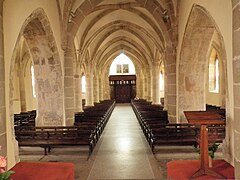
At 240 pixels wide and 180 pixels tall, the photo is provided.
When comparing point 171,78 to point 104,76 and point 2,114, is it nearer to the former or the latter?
point 2,114

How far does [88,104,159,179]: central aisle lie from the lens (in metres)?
5.53

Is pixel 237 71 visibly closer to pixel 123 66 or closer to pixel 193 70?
pixel 193 70

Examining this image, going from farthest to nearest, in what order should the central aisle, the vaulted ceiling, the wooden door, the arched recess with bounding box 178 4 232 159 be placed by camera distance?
the wooden door → the vaulted ceiling → the arched recess with bounding box 178 4 232 159 → the central aisle

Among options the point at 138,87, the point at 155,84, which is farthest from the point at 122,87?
the point at 155,84

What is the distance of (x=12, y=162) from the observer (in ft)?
15.9

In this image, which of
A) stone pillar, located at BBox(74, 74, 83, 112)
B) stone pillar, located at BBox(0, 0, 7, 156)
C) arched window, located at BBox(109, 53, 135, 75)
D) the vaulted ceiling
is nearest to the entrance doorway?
arched window, located at BBox(109, 53, 135, 75)

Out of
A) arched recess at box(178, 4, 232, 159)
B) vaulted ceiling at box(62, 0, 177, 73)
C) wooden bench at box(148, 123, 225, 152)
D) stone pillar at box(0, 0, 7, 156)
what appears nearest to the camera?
stone pillar at box(0, 0, 7, 156)

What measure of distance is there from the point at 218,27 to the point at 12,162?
454 centimetres

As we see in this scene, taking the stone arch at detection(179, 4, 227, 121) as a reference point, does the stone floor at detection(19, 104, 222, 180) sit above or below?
below

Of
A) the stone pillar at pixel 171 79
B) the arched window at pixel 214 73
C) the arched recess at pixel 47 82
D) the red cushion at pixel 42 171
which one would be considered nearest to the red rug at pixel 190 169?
the red cushion at pixel 42 171

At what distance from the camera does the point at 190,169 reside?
4137 millimetres

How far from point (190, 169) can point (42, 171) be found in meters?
2.29

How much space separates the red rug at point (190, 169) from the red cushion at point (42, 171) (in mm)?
1596

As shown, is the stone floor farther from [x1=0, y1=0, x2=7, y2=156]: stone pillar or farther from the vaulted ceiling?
the vaulted ceiling
